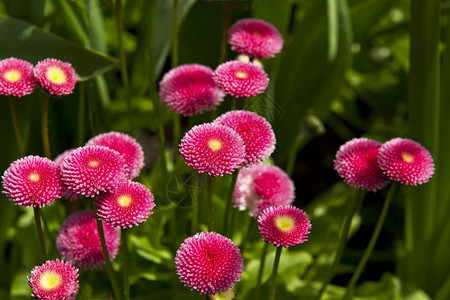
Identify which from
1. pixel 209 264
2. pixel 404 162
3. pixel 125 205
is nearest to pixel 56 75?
pixel 125 205

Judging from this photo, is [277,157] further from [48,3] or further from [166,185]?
[48,3]

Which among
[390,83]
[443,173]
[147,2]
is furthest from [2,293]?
[390,83]

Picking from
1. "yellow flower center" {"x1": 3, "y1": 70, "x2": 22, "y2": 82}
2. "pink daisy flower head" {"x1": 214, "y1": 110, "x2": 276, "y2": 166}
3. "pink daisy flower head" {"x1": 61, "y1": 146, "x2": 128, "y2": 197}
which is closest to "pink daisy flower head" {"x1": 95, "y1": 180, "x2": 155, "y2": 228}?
"pink daisy flower head" {"x1": 61, "y1": 146, "x2": 128, "y2": 197}

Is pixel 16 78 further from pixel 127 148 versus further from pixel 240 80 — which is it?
pixel 240 80

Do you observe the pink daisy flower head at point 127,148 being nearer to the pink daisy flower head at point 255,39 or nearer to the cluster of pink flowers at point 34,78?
the cluster of pink flowers at point 34,78

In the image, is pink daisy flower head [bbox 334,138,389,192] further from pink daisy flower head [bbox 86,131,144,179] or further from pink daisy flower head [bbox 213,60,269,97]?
pink daisy flower head [bbox 86,131,144,179]

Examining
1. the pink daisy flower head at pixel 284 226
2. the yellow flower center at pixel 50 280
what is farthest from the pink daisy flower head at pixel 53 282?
the pink daisy flower head at pixel 284 226
